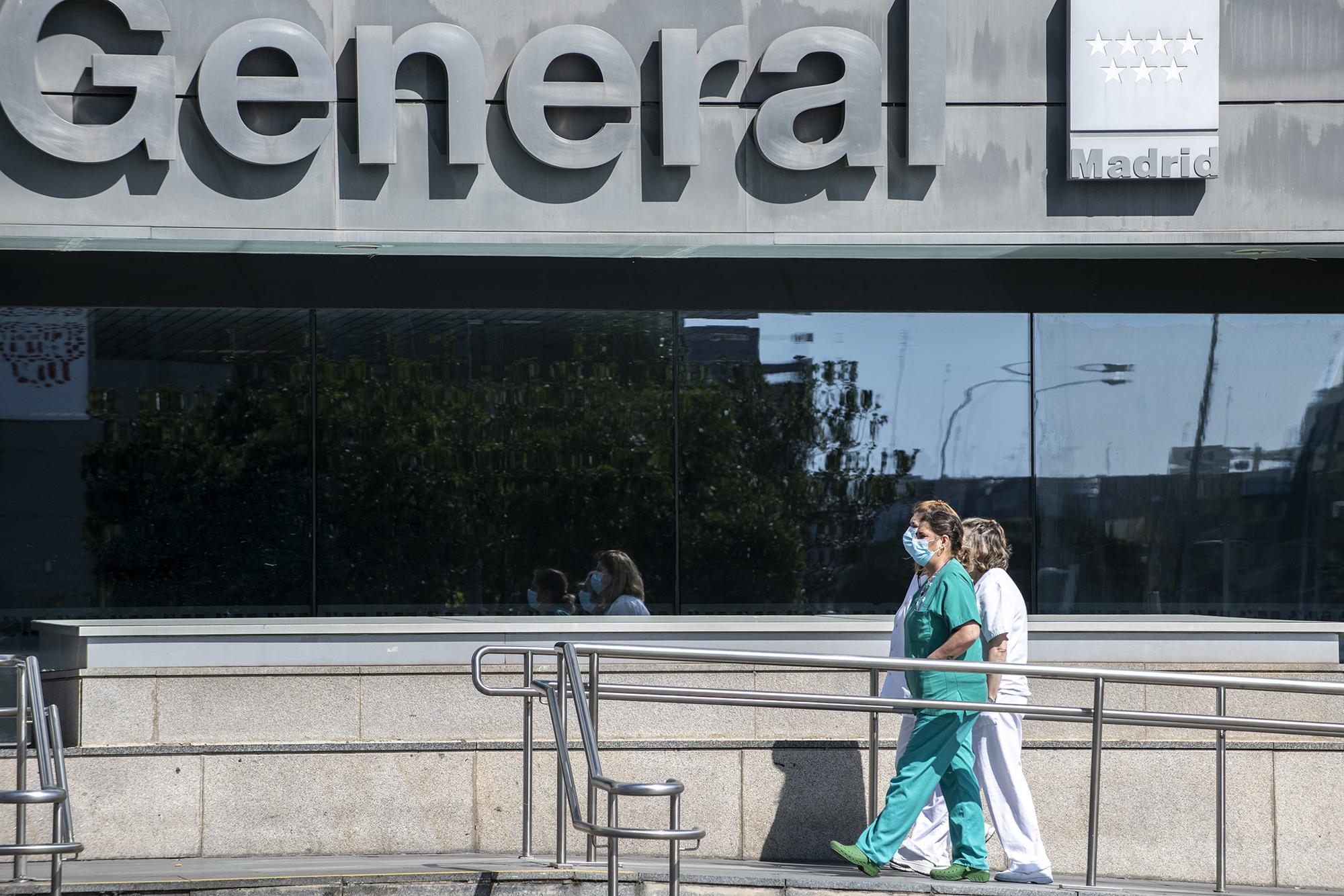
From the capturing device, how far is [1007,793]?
7.15 meters

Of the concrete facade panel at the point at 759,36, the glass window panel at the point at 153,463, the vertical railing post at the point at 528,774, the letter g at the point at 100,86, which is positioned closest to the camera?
the vertical railing post at the point at 528,774

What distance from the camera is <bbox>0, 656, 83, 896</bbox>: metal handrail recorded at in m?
5.74

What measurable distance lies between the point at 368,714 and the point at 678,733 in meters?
1.73

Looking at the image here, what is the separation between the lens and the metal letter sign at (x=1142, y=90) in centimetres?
1041

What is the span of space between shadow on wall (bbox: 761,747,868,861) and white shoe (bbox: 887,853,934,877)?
62cm

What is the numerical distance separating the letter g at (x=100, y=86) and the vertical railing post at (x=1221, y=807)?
7132mm

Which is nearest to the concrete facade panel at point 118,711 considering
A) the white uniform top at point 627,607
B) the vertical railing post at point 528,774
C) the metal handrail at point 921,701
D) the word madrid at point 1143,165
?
the metal handrail at point 921,701

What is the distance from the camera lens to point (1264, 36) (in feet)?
34.7

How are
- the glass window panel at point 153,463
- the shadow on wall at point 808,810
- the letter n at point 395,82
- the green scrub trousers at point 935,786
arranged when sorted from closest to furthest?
the green scrub trousers at point 935,786, the shadow on wall at point 808,810, the letter n at point 395,82, the glass window panel at point 153,463

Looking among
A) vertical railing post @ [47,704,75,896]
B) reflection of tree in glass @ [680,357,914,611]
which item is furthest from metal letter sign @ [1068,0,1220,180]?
vertical railing post @ [47,704,75,896]

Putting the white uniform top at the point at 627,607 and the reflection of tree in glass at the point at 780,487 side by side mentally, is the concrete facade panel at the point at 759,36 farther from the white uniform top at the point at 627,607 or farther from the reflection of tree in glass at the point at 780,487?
the white uniform top at the point at 627,607

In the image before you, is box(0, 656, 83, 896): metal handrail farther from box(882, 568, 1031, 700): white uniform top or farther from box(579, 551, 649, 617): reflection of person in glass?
box(579, 551, 649, 617): reflection of person in glass

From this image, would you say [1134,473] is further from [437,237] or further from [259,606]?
[259,606]

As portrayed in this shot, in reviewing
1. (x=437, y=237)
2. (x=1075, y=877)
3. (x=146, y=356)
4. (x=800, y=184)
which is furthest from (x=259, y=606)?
(x=1075, y=877)
